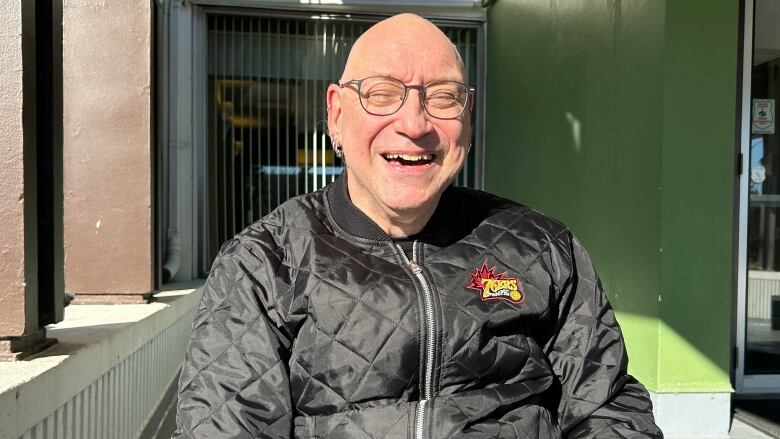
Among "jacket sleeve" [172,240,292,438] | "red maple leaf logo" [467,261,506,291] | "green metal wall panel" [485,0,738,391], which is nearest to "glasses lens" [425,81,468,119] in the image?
"red maple leaf logo" [467,261,506,291]

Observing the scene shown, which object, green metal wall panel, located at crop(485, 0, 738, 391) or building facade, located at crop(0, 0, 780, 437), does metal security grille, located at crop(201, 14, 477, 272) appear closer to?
building facade, located at crop(0, 0, 780, 437)

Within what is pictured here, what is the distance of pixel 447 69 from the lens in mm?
1405

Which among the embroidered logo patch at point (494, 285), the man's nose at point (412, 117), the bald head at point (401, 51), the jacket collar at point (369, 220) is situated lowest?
the embroidered logo patch at point (494, 285)

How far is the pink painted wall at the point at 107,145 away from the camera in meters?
3.63

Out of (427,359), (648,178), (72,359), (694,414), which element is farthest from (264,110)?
(427,359)

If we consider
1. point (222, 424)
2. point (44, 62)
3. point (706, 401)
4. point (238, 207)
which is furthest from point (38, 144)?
point (238, 207)

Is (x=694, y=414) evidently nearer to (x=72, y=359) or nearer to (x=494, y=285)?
(x=494, y=285)

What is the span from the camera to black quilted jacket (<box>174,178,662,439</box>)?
50.1 inches

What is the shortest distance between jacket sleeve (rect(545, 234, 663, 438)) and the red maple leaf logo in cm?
15

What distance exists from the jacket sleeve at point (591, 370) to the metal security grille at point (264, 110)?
520 centimetres

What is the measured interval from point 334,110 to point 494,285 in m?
0.53

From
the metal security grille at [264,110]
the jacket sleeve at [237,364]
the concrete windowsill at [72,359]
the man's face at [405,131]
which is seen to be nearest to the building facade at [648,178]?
the concrete windowsill at [72,359]

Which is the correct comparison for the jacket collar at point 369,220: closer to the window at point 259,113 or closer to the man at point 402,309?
the man at point 402,309

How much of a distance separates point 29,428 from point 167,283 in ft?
13.8
